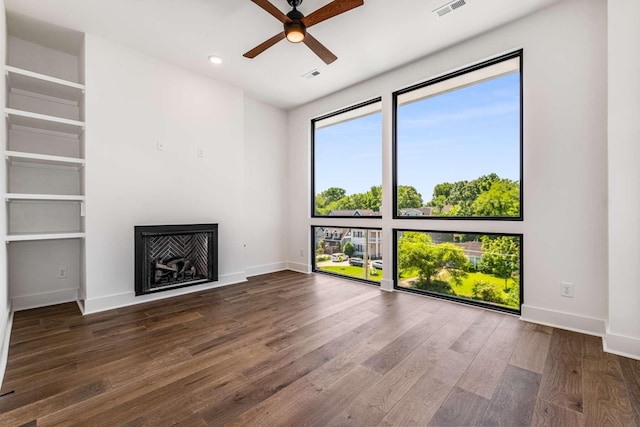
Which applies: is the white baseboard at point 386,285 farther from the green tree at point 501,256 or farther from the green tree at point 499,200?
the green tree at point 499,200

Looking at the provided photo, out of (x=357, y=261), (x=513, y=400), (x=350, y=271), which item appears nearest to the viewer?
(x=513, y=400)

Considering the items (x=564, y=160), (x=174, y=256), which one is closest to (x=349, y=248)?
(x=174, y=256)

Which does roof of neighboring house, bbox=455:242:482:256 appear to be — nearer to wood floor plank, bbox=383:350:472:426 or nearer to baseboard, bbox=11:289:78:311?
wood floor plank, bbox=383:350:472:426

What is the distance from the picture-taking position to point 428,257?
3566 mm

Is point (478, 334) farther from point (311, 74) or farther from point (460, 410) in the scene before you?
point (311, 74)

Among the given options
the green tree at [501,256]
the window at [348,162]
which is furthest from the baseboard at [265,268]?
the green tree at [501,256]

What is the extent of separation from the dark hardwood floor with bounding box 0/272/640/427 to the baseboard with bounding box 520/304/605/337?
0.09m

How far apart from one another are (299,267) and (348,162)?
194 cm

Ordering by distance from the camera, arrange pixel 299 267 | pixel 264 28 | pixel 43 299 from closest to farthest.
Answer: pixel 264 28, pixel 43 299, pixel 299 267

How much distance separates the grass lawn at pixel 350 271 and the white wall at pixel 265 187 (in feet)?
3.06

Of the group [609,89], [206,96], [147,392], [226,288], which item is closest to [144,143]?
[206,96]

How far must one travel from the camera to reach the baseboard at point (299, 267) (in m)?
4.83

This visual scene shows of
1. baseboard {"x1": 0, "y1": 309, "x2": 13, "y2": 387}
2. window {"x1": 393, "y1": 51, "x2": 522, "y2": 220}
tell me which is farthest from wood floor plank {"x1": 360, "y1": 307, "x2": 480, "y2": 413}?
baseboard {"x1": 0, "y1": 309, "x2": 13, "y2": 387}

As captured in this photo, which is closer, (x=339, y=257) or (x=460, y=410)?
(x=460, y=410)
